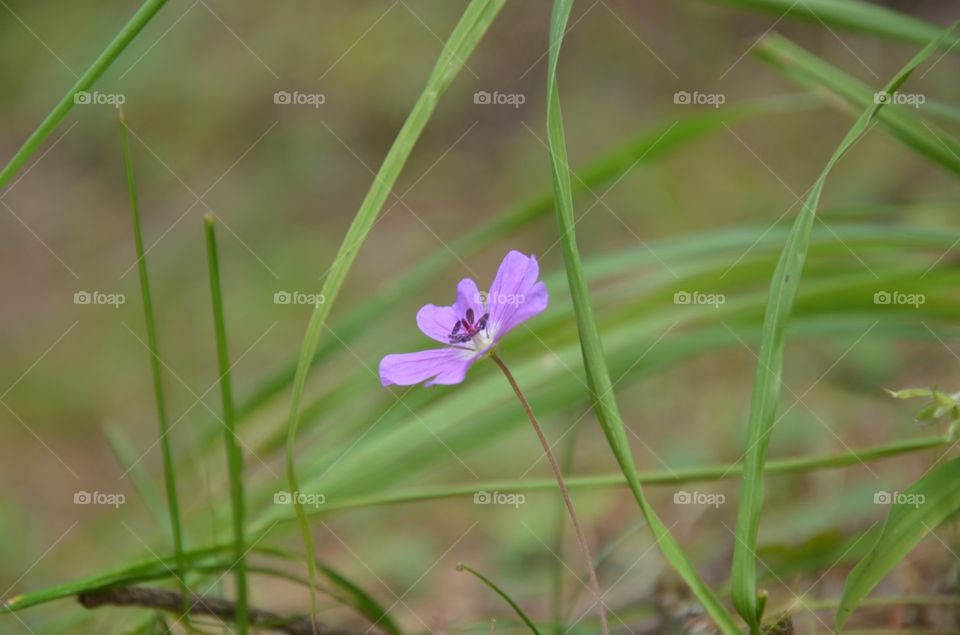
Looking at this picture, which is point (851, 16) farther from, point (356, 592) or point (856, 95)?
point (356, 592)

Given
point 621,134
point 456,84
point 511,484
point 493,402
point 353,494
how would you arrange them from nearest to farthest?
1. point 511,484
2. point 353,494
3. point 493,402
4. point 621,134
5. point 456,84

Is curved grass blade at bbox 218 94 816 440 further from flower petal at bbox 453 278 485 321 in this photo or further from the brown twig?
flower petal at bbox 453 278 485 321

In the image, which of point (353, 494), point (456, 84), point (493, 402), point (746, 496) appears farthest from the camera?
point (456, 84)

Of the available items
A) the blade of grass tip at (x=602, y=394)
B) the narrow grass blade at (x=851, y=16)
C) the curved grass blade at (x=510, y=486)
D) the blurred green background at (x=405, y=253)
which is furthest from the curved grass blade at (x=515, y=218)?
the blade of grass tip at (x=602, y=394)

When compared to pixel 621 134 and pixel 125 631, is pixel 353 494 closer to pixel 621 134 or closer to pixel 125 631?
pixel 125 631

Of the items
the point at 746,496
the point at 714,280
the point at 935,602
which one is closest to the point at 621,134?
the point at 714,280

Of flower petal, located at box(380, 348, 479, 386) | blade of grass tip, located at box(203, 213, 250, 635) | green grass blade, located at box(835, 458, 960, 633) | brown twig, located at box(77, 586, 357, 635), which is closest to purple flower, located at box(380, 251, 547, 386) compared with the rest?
flower petal, located at box(380, 348, 479, 386)

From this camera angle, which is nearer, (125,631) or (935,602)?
(935,602)

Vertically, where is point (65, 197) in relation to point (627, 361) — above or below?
above
